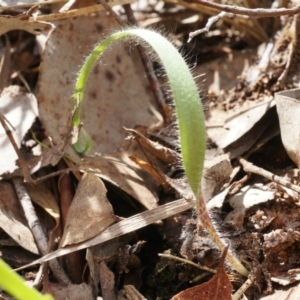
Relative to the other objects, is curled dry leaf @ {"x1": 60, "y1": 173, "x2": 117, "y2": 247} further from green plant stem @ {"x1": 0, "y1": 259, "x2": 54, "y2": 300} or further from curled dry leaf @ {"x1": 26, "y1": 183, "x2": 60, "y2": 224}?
green plant stem @ {"x1": 0, "y1": 259, "x2": 54, "y2": 300}

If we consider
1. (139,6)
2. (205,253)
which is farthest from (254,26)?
(205,253)

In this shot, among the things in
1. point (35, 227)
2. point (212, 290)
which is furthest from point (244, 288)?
point (35, 227)

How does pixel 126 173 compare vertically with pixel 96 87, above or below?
below

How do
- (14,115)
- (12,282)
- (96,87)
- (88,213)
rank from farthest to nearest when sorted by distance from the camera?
(96,87) < (14,115) < (88,213) < (12,282)

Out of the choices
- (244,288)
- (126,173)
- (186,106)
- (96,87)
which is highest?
(186,106)

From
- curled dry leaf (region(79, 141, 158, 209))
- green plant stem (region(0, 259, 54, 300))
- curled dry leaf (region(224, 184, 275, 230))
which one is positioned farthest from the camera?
curled dry leaf (region(79, 141, 158, 209))

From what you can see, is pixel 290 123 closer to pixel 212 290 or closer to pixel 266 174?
pixel 266 174

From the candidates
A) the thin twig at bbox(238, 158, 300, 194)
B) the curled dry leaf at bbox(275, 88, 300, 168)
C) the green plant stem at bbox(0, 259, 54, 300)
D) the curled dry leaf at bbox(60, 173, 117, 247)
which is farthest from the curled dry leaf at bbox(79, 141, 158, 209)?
the green plant stem at bbox(0, 259, 54, 300)
